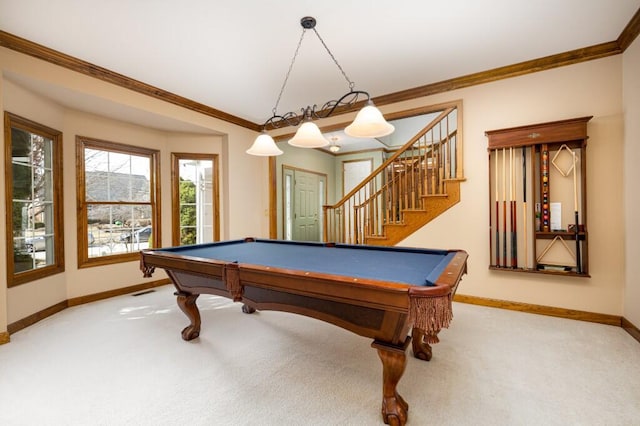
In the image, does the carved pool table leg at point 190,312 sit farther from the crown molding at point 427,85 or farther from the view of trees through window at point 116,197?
the crown molding at point 427,85

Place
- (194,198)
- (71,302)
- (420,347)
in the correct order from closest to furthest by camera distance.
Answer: (420,347)
(71,302)
(194,198)

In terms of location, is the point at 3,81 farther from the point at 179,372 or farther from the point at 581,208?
the point at 581,208

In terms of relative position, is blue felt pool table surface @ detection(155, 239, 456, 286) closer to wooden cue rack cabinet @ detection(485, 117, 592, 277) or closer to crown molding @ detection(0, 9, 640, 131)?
wooden cue rack cabinet @ detection(485, 117, 592, 277)

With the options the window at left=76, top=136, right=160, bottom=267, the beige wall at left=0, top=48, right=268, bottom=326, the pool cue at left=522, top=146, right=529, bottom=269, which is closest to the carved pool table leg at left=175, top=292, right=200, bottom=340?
the beige wall at left=0, top=48, right=268, bottom=326

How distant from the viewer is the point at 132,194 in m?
4.11

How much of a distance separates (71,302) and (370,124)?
13.2ft

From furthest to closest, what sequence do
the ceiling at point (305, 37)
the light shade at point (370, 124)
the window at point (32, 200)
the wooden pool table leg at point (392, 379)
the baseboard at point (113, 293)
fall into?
the baseboard at point (113, 293), the window at point (32, 200), the ceiling at point (305, 37), the light shade at point (370, 124), the wooden pool table leg at point (392, 379)

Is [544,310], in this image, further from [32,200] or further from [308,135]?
[32,200]

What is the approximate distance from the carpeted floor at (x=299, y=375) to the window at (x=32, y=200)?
68 centimetres

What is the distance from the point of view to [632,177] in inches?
98.2

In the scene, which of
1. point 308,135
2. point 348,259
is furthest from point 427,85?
point 348,259

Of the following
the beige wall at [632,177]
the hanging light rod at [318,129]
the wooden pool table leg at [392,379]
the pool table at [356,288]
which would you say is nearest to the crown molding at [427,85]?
the beige wall at [632,177]

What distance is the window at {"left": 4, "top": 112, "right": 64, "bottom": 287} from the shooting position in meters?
2.73

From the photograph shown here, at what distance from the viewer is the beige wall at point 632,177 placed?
2418mm
